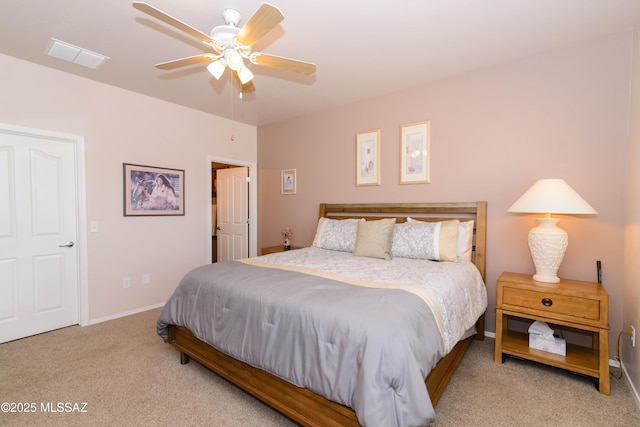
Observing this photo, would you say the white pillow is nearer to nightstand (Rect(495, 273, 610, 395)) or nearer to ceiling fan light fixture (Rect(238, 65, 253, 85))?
nightstand (Rect(495, 273, 610, 395))

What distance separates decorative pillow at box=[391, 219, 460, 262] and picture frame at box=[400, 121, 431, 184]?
2.16 ft

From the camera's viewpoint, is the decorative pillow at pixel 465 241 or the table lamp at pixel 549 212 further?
the decorative pillow at pixel 465 241

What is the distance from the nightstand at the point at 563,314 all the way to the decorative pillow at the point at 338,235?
4.87 ft

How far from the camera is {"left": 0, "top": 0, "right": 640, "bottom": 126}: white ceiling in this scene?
2.09m

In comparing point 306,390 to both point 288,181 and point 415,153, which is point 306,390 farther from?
point 288,181

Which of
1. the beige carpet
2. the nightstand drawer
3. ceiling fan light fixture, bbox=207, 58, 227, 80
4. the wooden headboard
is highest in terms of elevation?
ceiling fan light fixture, bbox=207, 58, 227, 80

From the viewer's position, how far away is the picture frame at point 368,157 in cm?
377

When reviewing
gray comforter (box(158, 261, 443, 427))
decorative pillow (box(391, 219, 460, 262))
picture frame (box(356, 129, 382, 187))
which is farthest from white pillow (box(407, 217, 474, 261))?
gray comforter (box(158, 261, 443, 427))

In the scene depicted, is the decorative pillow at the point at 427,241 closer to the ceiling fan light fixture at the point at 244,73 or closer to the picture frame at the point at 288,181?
the ceiling fan light fixture at the point at 244,73

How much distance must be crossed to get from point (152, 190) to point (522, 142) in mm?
4120

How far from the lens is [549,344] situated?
2.40 metres

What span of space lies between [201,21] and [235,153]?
265 cm

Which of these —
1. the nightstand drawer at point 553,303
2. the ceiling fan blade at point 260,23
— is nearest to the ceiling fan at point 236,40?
the ceiling fan blade at point 260,23

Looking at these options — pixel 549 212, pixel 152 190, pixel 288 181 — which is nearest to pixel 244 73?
pixel 152 190
